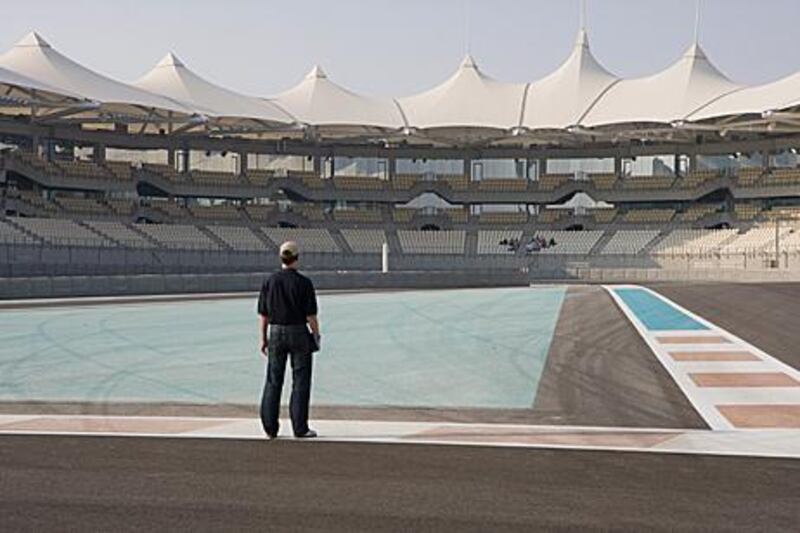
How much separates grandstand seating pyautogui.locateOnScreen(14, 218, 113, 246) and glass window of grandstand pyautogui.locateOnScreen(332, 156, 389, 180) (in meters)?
26.0

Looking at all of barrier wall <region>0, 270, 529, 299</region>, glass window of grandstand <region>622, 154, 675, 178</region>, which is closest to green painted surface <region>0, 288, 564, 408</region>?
barrier wall <region>0, 270, 529, 299</region>

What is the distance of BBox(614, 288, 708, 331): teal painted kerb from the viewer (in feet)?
A: 63.8

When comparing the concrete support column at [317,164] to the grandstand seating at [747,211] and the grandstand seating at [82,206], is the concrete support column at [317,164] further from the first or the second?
the grandstand seating at [747,211]

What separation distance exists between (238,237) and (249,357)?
48673mm

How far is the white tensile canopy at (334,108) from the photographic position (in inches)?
2544

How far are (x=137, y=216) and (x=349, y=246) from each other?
47.0ft

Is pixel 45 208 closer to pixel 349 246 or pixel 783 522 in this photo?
pixel 349 246

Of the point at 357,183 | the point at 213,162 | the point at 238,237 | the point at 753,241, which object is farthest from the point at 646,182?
the point at 213,162

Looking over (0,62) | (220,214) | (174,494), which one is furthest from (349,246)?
(174,494)

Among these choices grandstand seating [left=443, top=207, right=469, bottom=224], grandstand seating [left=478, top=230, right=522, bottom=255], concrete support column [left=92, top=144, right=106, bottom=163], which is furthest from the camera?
grandstand seating [left=443, top=207, right=469, bottom=224]

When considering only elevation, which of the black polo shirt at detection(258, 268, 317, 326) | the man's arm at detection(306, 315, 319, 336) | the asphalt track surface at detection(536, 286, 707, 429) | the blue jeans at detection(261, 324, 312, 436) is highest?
the black polo shirt at detection(258, 268, 317, 326)

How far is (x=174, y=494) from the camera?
613 centimetres

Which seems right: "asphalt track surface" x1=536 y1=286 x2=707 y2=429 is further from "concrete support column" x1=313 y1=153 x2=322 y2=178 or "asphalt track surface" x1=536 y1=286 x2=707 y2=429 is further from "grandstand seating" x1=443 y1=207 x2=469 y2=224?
"concrete support column" x1=313 y1=153 x2=322 y2=178

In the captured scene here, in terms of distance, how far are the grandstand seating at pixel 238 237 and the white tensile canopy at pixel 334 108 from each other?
8425 millimetres
